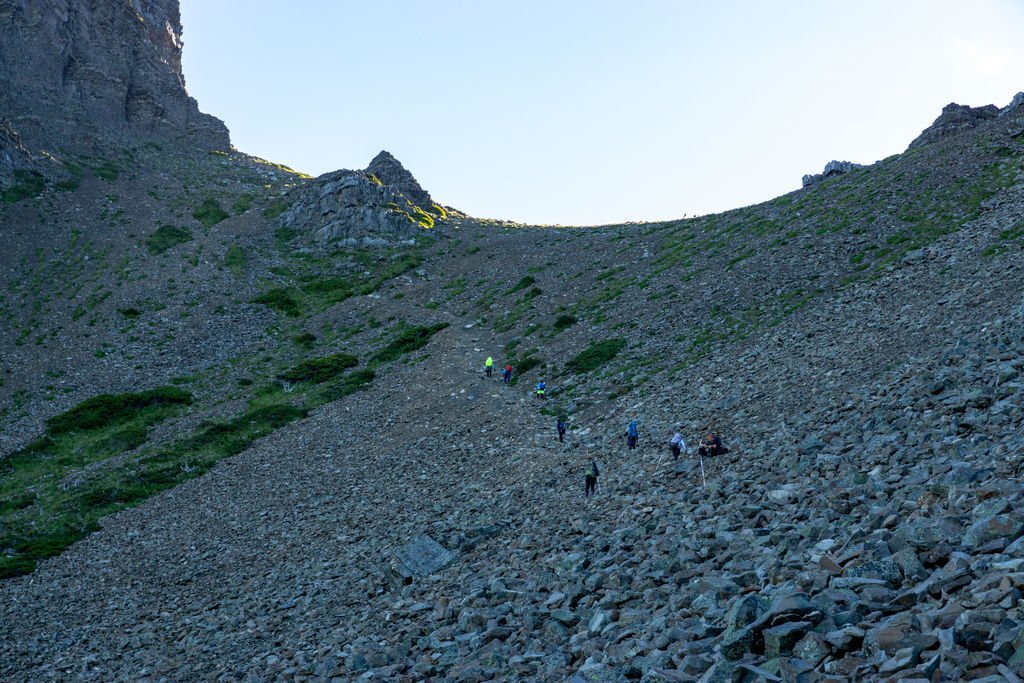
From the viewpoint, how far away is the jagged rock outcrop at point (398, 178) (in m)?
137

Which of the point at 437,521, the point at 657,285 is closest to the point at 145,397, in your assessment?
the point at 437,521

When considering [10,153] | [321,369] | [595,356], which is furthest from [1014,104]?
[10,153]

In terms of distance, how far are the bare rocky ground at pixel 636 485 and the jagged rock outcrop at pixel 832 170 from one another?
346 inches

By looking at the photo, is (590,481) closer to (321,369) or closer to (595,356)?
(595,356)

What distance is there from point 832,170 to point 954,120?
13.5 metres

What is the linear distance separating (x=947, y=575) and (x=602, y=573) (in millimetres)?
8903

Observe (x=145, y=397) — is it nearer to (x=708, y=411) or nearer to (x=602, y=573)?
(x=708, y=411)

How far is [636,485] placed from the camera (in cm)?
2586

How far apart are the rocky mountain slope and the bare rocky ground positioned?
0.14 meters

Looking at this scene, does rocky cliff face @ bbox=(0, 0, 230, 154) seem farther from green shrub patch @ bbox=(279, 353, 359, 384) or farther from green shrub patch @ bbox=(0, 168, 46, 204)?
green shrub patch @ bbox=(279, 353, 359, 384)

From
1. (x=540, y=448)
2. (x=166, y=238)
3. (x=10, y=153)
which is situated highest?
(x=10, y=153)

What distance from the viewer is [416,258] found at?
105 m

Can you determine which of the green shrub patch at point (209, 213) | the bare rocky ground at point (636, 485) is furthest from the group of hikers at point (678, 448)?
the green shrub patch at point (209, 213)

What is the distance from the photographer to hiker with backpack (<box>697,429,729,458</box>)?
25525mm
